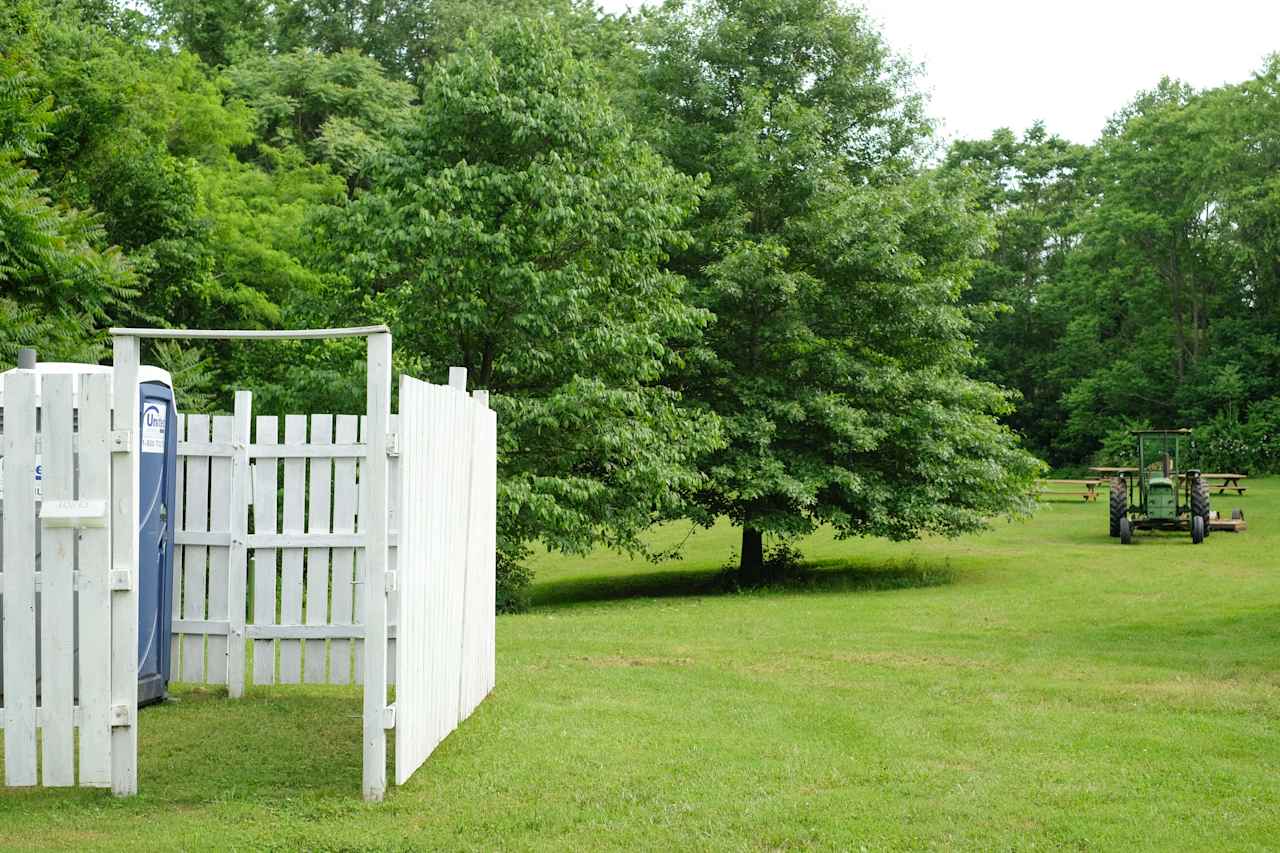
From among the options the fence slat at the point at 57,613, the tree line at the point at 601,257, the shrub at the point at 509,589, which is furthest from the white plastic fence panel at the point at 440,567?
the shrub at the point at 509,589

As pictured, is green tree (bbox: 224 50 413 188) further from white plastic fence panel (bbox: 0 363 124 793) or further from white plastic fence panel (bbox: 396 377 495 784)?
white plastic fence panel (bbox: 0 363 124 793)

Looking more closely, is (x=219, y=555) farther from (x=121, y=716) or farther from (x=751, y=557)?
(x=751, y=557)

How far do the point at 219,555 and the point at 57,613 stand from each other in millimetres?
2902

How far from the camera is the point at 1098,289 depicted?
51.6 meters

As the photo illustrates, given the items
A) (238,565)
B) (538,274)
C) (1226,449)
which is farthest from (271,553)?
(1226,449)

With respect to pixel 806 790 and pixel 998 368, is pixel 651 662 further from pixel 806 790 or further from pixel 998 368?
pixel 998 368

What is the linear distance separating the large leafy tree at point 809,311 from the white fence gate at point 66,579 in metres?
13.5

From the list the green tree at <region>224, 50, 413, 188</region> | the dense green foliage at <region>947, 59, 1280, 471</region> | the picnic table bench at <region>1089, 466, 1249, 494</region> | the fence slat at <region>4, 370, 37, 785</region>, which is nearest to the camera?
the fence slat at <region>4, 370, 37, 785</region>

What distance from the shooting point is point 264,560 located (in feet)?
27.7

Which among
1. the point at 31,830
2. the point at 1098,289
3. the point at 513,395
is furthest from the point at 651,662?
the point at 1098,289

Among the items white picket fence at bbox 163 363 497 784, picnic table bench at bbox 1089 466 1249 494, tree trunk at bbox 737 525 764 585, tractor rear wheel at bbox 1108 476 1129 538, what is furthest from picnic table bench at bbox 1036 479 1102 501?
white picket fence at bbox 163 363 497 784

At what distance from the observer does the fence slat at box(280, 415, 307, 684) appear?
331 inches

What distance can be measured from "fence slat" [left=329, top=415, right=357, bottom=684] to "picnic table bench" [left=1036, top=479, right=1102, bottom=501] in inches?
1111

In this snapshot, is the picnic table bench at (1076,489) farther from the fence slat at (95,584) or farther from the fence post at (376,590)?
the fence slat at (95,584)
